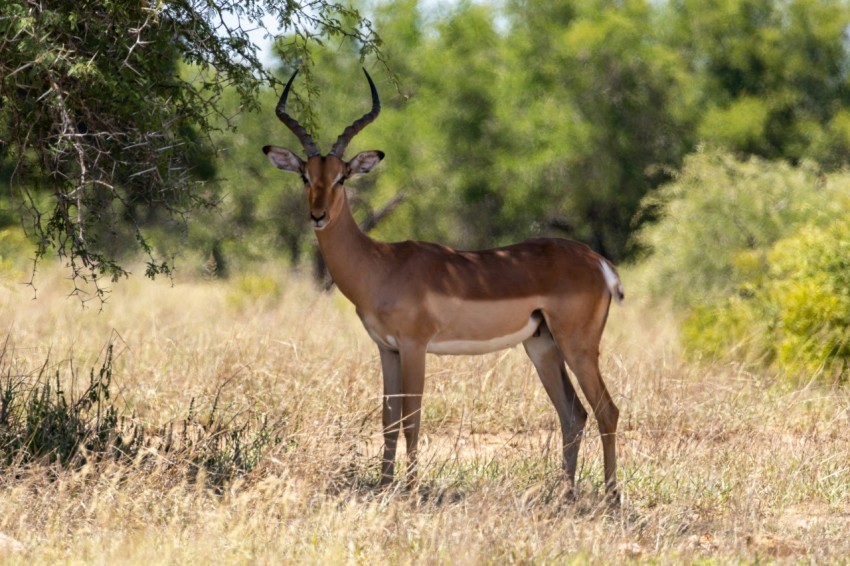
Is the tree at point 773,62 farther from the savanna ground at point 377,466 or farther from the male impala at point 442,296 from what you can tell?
the male impala at point 442,296

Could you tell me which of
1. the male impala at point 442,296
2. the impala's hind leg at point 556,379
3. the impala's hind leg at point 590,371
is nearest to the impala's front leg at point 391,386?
the male impala at point 442,296

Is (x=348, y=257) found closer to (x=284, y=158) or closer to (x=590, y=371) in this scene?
(x=284, y=158)

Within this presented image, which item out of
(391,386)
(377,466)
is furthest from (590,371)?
(377,466)

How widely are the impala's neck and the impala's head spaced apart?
0.12 metres

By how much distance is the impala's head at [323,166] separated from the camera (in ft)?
24.5

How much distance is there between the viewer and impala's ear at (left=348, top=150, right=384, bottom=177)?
7.91 metres

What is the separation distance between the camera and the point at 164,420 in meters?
8.96

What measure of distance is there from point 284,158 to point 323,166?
0.57 metres

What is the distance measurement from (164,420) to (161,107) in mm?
2878

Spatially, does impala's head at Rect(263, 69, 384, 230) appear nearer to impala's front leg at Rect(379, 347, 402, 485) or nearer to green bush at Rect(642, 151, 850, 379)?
impala's front leg at Rect(379, 347, 402, 485)

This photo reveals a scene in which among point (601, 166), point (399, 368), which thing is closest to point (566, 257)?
point (399, 368)

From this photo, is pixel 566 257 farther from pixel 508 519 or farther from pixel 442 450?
pixel 508 519

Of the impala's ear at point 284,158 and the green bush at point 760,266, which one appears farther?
the green bush at point 760,266

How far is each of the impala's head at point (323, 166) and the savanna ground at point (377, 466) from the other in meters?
1.30
